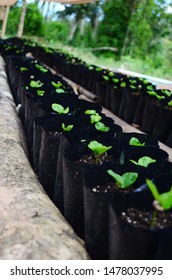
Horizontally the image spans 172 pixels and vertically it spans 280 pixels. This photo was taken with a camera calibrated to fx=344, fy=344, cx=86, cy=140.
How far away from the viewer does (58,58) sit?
7746mm

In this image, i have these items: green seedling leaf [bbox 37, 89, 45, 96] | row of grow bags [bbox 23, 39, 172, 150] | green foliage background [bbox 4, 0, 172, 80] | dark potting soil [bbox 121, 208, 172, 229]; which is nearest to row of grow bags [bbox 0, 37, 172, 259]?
dark potting soil [bbox 121, 208, 172, 229]

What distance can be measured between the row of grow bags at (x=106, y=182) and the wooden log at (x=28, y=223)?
0.08 meters

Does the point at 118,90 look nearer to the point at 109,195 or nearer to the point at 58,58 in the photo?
the point at 109,195

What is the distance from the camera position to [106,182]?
115 cm

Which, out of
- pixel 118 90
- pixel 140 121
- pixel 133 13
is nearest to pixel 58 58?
pixel 118 90

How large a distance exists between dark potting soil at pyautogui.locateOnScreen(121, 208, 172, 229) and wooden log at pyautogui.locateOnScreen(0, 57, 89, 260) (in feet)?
0.67

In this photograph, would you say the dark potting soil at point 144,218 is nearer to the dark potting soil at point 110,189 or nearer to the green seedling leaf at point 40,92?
the dark potting soil at point 110,189

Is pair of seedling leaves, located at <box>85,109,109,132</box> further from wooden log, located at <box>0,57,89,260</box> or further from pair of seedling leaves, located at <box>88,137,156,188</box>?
wooden log, located at <box>0,57,89,260</box>

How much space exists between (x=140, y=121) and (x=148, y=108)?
1.20ft

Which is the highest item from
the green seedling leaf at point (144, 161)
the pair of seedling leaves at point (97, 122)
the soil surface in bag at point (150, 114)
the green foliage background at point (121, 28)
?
the green foliage background at point (121, 28)

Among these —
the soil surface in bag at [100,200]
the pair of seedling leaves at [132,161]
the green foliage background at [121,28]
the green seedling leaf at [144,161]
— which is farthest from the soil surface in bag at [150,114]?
the green foliage background at [121,28]

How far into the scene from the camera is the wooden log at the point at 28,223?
3.36 feet

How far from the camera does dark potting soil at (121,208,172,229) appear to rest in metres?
0.93

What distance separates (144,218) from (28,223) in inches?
16.1
